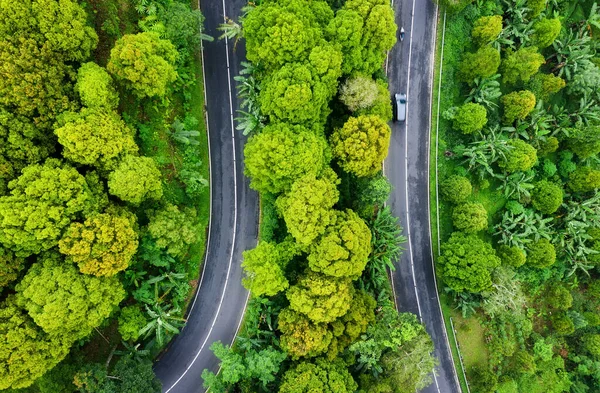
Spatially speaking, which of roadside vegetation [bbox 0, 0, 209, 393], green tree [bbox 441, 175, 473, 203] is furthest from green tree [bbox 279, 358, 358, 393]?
green tree [bbox 441, 175, 473, 203]

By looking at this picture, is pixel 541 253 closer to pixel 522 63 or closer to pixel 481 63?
pixel 522 63

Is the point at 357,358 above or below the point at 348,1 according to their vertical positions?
below

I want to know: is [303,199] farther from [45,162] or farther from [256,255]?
[45,162]

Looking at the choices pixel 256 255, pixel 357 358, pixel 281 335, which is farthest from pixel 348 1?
pixel 357 358

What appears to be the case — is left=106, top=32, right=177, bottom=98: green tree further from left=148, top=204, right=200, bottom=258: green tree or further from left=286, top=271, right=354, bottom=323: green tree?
left=286, top=271, right=354, bottom=323: green tree

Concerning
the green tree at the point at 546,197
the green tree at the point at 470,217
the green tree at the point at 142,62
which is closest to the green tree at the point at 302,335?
the green tree at the point at 470,217

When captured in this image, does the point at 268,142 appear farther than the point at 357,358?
No
